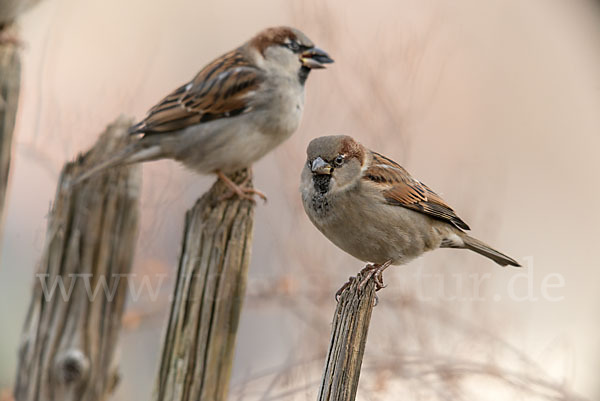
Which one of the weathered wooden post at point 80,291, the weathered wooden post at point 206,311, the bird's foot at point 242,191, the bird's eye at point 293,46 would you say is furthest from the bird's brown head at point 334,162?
the bird's eye at point 293,46

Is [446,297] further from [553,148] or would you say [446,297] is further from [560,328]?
[553,148]

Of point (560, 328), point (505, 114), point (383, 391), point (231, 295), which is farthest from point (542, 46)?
point (231, 295)

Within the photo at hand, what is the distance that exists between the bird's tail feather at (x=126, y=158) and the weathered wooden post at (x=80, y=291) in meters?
A: 0.02

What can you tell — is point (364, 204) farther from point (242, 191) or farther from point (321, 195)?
point (242, 191)

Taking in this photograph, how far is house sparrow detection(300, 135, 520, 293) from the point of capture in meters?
2.16

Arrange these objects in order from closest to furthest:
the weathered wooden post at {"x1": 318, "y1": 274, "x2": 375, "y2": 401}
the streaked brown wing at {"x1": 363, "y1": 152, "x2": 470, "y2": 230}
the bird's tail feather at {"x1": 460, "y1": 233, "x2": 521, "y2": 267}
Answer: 1. the weathered wooden post at {"x1": 318, "y1": 274, "x2": 375, "y2": 401}
2. the streaked brown wing at {"x1": 363, "y1": 152, "x2": 470, "y2": 230}
3. the bird's tail feather at {"x1": 460, "y1": 233, "x2": 521, "y2": 267}

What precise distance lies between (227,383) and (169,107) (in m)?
1.24

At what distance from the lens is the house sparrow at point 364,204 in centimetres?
216

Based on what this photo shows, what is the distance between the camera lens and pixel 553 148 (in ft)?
12.5

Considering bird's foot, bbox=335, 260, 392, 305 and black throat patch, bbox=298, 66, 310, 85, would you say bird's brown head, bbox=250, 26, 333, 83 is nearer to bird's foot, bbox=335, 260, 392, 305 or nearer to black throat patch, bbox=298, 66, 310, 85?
black throat patch, bbox=298, 66, 310, 85

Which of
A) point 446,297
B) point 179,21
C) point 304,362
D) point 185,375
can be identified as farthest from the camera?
point 179,21

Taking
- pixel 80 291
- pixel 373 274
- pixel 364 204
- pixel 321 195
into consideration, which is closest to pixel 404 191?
pixel 364 204

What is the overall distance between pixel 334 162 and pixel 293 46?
92cm

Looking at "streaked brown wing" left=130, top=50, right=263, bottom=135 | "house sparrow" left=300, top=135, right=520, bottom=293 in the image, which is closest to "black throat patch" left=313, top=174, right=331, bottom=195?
"house sparrow" left=300, top=135, right=520, bottom=293
